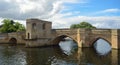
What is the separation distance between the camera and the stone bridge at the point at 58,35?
55438 mm

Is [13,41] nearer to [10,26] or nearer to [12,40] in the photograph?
[12,40]

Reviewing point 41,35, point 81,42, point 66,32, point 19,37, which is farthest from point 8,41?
point 81,42

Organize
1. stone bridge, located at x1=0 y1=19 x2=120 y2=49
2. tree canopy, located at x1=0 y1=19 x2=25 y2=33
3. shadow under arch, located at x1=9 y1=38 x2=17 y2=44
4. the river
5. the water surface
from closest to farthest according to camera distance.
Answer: the water surface, the river, stone bridge, located at x1=0 y1=19 x2=120 y2=49, shadow under arch, located at x1=9 y1=38 x2=17 y2=44, tree canopy, located at x1=0 y1=19 x2=25 y2=33

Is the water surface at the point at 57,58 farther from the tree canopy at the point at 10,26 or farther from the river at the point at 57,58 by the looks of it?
the tree canopy at the point at 10,26

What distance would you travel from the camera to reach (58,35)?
65750 millimetres

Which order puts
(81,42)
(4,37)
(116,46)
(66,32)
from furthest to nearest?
(4,37) → (66,32) → (81,42) → (116,46)

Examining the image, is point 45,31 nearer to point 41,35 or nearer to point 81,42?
point 41,35

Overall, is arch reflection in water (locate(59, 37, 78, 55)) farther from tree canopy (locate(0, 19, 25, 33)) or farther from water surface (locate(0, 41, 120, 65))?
tree canopy (locate(0, 19, 25, 33))

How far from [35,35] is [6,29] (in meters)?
27.2

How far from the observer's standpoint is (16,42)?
77.6 metres

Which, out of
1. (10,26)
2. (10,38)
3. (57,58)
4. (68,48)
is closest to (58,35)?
(68,48)

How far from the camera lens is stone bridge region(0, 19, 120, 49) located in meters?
55.4

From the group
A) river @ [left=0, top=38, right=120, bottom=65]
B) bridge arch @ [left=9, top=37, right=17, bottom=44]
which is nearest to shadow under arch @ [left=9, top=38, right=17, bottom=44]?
bridge arch @ [left=9, top=37, right=17, bottom=44]

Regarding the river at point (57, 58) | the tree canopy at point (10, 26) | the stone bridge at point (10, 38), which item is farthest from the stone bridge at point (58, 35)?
Answer: the tree canopy at point (10, 26)
